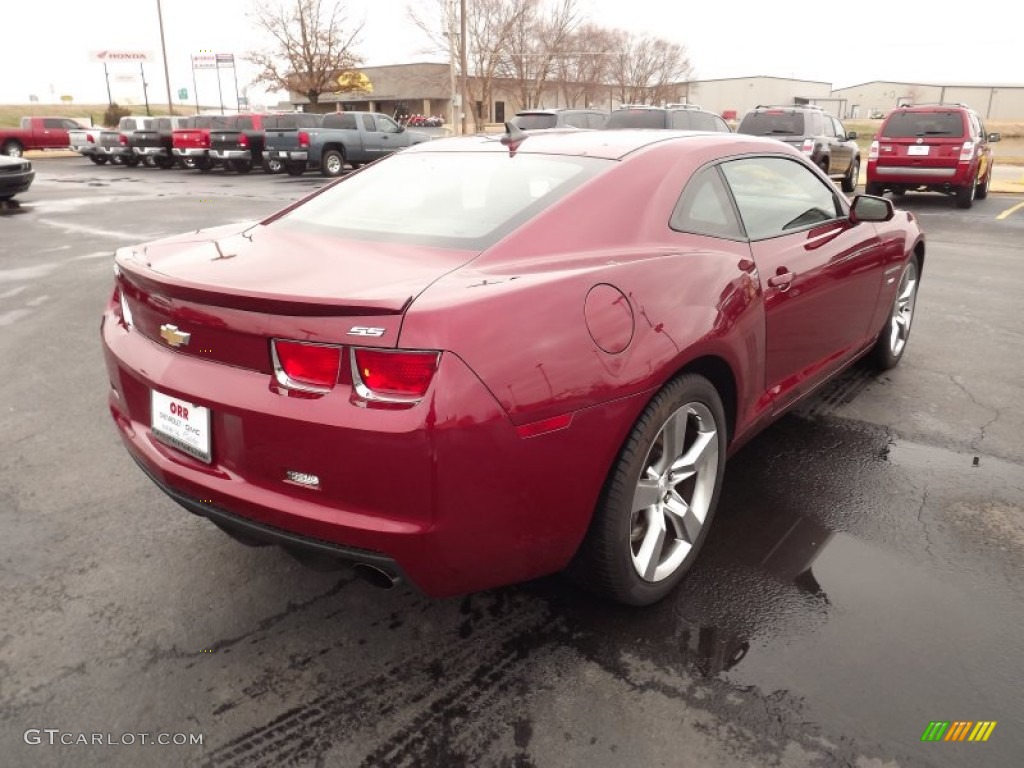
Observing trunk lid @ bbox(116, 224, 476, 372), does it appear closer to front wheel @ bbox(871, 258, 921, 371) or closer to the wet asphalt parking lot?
the wet asphalt parking lot

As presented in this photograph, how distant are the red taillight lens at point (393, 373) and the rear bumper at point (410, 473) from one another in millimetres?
34

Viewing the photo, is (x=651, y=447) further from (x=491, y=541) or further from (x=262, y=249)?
(x=262, y=249)

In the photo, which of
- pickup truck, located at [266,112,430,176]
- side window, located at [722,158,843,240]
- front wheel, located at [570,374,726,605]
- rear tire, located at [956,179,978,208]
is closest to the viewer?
front wheel, located at [570,374,726,605]

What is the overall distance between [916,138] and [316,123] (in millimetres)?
16795

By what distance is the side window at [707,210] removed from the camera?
114 inches

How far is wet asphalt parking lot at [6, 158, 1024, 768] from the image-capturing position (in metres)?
2.10

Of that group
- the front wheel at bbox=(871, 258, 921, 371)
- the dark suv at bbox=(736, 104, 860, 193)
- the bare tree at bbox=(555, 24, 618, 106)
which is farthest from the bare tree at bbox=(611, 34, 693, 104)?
the front wheel at bbox=(871, 258, 921, 371)

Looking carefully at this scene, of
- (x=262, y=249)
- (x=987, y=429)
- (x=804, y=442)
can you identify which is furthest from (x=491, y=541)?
(x=987, y=429)

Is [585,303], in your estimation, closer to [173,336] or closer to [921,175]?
[173,336]

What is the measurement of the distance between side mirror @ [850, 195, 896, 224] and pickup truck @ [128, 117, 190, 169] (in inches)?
1055

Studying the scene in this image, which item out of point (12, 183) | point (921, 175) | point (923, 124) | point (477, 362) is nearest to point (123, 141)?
point (12, 183)

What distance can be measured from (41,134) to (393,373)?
38.2 meters

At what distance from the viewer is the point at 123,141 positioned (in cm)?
2780

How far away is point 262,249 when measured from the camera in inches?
105
